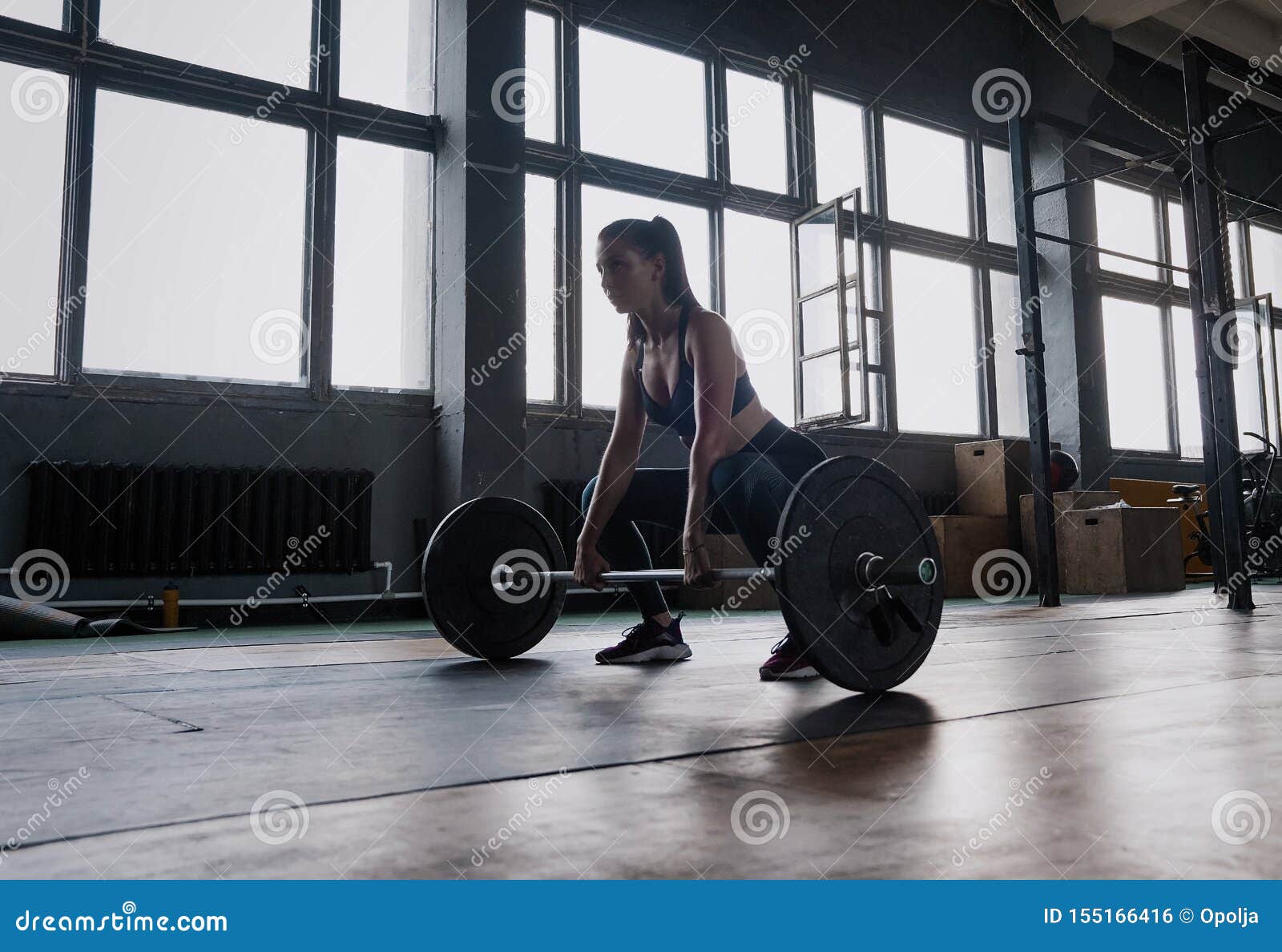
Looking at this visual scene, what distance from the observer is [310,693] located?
6.16ft

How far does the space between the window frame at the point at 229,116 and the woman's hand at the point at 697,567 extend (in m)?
3.56

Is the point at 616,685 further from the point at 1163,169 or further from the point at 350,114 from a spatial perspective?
the point at 1163,169

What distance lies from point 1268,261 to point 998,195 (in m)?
4.19

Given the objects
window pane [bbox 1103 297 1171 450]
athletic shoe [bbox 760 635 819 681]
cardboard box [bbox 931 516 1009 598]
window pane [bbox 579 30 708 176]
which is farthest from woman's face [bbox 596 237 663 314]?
window pane [bbox 1103 297 1171 450]

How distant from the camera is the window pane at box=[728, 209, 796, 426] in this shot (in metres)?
6.66

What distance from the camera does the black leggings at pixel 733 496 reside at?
6.16 ft

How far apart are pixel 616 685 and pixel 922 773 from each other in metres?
0.91

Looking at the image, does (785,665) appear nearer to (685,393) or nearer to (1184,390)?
(685,393)

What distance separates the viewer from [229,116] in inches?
198

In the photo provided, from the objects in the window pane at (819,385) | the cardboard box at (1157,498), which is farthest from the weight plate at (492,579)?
A: the cardboard box at (1157,498)

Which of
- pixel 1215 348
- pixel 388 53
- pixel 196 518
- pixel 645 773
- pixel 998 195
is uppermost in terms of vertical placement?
pixel 998 195

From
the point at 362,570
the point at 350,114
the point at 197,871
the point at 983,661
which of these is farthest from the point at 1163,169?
the point at 197,871

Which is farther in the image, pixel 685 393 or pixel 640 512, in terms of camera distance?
pixel 640 512

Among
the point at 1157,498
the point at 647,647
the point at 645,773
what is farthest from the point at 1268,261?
the point at 645,773
